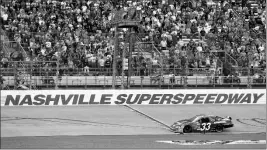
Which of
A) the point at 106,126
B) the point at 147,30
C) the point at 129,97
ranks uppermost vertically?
the point at 147,30

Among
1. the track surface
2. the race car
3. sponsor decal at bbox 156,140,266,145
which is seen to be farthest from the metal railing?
sponsor decal at bbox 156,140,266,145

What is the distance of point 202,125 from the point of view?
74.9 feet

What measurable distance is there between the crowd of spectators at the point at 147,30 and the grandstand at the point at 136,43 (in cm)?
5

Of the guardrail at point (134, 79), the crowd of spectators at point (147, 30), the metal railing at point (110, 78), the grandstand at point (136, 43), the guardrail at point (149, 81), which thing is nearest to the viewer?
the metal railing at point (110, 78)

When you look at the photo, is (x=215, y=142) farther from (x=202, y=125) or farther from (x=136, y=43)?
(x=136, y=43)

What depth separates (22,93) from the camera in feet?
94.7

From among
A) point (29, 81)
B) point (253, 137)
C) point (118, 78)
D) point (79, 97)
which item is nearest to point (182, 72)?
point (118, 78)

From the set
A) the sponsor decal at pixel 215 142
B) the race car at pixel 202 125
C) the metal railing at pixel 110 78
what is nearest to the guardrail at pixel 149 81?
the metal railing at pixel 110 78

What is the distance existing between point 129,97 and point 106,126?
6.04 m

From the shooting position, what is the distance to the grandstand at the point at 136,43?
29.9m

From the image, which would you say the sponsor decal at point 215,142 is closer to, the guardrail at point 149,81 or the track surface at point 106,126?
the track surface at point 106,126

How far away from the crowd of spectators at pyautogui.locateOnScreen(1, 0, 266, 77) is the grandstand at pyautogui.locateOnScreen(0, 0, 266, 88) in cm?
5

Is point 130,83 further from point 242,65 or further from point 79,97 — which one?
point 242,65

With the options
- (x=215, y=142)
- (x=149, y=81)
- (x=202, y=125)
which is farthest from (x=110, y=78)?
(x=215, y=142)
